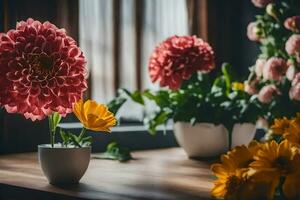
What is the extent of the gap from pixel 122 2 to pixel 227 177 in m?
1.68

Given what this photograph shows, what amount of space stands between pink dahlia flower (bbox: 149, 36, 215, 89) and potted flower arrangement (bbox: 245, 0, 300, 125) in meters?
0.19

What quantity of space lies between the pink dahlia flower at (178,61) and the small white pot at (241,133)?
0.69 ft

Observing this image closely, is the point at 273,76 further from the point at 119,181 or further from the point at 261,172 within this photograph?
the point at 261,172

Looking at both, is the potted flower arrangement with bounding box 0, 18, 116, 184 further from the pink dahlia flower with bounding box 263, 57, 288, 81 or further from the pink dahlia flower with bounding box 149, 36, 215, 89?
the pink dahlia flower with bounding box 263, 57, 288, 81

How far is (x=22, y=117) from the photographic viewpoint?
219 cm

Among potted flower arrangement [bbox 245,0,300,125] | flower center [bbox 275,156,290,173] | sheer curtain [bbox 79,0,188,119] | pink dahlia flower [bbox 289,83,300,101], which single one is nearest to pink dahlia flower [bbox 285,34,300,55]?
potted flower arrangement [bbox 245,0,300,125]

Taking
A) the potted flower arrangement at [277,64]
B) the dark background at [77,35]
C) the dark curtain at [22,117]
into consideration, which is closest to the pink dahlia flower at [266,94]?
the potted flower arrangement at [277,64]

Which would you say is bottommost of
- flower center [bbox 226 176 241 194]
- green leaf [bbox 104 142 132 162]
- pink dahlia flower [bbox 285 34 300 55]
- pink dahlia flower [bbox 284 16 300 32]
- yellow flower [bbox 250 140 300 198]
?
green leaf [bbox 104 142 132 162]

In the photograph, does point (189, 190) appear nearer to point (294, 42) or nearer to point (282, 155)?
point (282, 155)

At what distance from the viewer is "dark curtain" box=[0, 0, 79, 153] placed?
7.02 ft

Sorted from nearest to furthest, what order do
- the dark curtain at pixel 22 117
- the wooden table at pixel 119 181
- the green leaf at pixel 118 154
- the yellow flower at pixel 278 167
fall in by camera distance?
the yellow flower at pixel 278 167, the wooden table at pixel 119 181, the green leaf at pixel 118 154, the dark curtain at pixel 22 117

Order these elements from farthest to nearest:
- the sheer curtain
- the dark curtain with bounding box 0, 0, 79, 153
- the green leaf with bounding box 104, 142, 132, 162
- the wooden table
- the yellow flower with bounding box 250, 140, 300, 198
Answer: the sheer curtain → the dark curtain with bounding box 0, 0, 79, 153 → the green leaf with bounding box 104, 142, 132, 162 → the wooden table → the yellow flower with bounding box 250, 140, 300, 198

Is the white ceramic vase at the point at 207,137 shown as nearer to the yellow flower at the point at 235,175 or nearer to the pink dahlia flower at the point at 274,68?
the pink dahlia flower at the point at 274,68

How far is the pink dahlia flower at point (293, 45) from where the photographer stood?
2041mm
